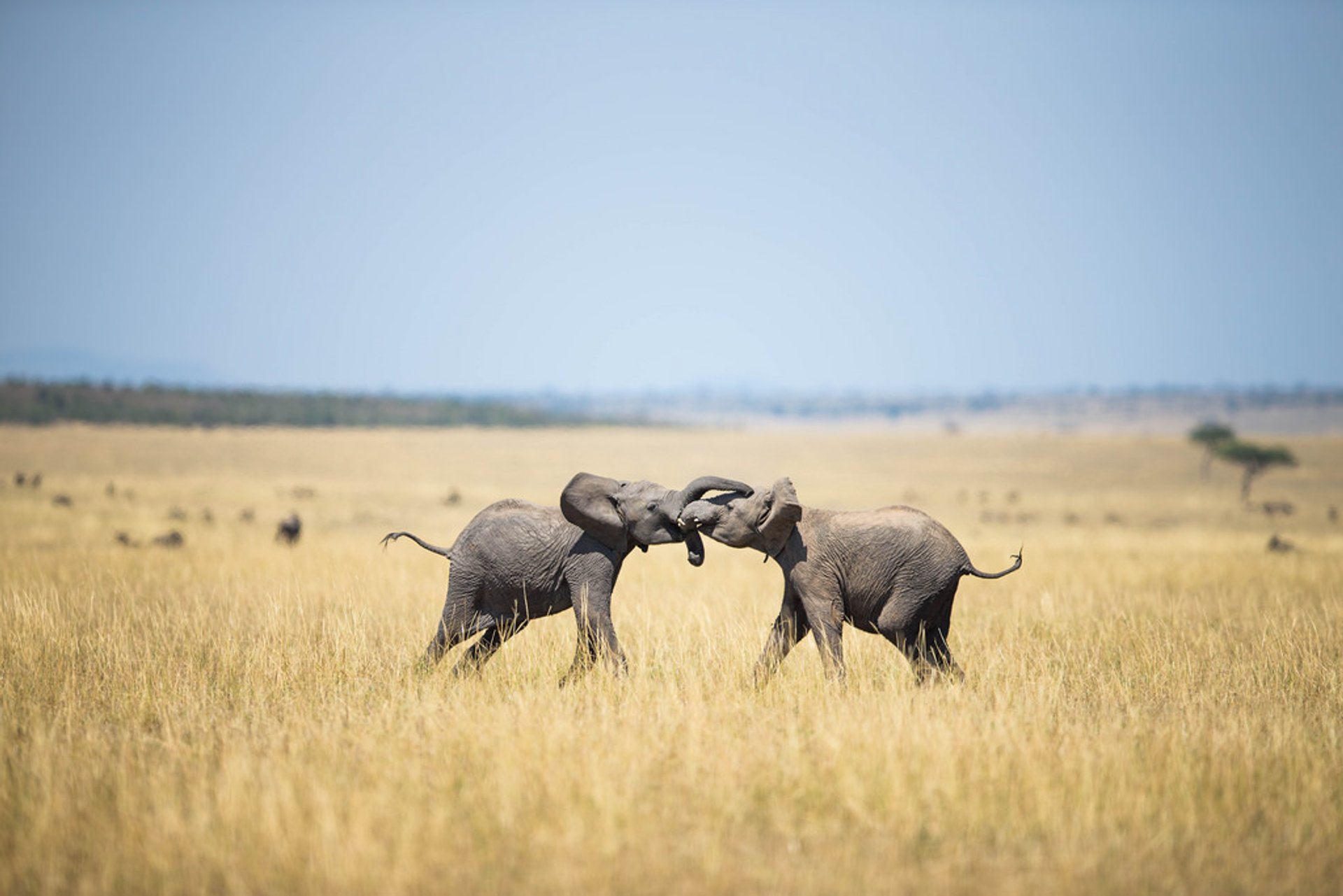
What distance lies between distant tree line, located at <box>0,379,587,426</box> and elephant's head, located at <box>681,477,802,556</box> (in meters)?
64.6

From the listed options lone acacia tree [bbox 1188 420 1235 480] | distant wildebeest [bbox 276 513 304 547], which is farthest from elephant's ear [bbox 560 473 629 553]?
lone acacia tree [bbox 1188 420 1235 480]

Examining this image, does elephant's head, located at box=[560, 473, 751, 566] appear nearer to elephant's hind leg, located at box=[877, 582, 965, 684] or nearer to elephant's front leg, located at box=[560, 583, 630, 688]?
elephant's front leg, located at box=[560, 583, 630, 688]

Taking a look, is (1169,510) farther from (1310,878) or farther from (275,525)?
(1310,878)

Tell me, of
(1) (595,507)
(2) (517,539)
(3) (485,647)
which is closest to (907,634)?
(1) (595,507)

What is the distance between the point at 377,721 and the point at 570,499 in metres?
2.01

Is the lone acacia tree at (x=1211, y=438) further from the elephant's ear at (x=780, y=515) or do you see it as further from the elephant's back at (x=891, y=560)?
the elephant's ear at (x=780, y=515)

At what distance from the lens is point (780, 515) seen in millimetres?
7070

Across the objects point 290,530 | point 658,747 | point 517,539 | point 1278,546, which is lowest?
point 290,530

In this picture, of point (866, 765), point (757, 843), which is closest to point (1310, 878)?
point (866, 765)

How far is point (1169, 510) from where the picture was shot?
34969mm

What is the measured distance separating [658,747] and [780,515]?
6.18 ft

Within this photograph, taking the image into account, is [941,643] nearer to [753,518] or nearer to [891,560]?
[891,560]

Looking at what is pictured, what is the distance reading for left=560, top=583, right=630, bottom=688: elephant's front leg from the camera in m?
7.36

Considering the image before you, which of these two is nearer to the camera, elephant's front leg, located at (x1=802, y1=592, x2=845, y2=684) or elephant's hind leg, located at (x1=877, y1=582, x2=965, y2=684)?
elephant's front leg, located at (x1=802, y1=592, x2=845, y2=684)
